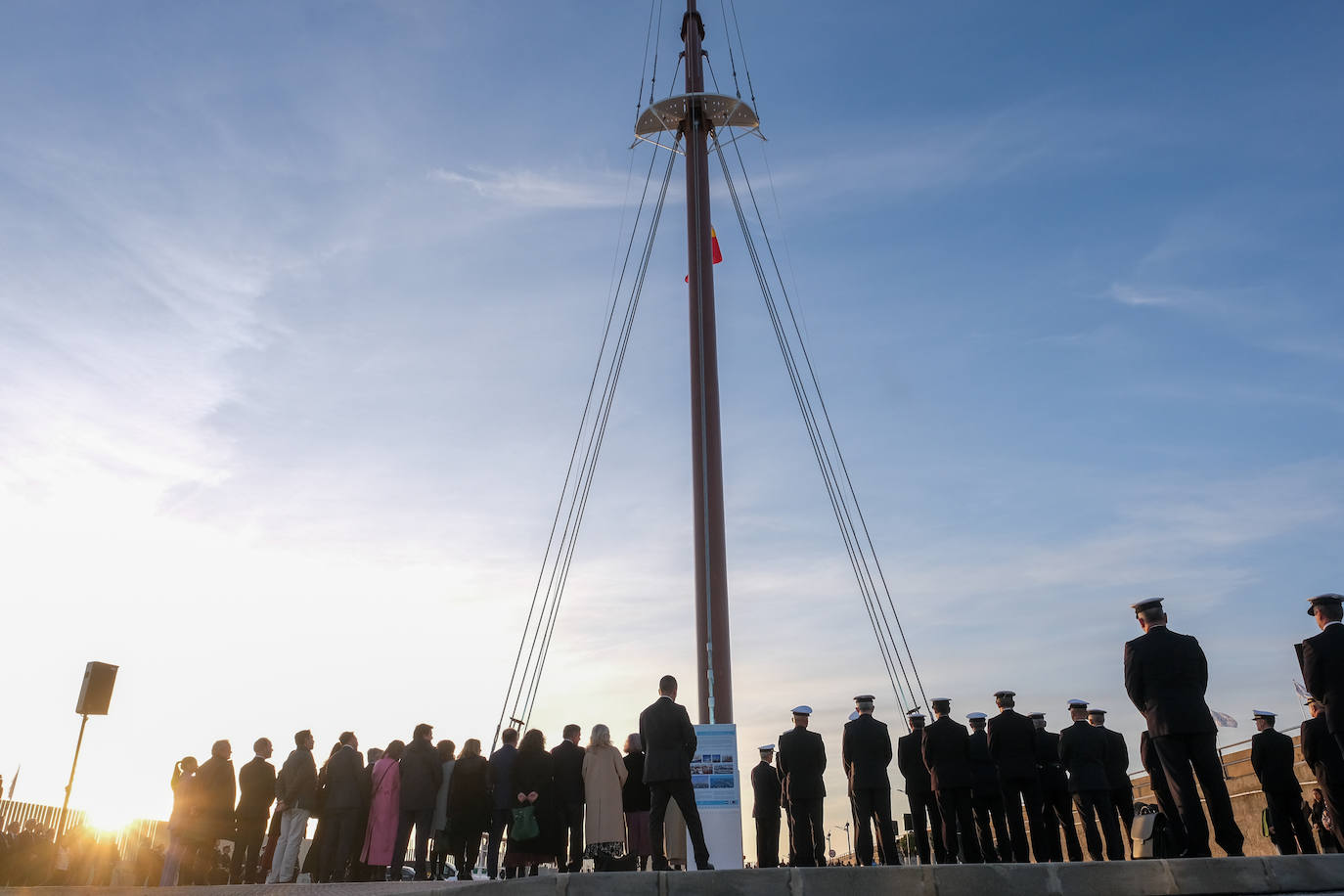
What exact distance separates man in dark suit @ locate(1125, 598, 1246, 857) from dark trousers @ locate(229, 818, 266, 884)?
349 inches

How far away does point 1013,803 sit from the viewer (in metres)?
10.4

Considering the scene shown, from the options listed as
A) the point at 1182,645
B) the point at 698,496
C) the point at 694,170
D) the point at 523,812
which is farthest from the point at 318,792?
the point at 694,170

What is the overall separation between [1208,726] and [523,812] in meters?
6.06

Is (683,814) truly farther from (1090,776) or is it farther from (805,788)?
(1090,776)

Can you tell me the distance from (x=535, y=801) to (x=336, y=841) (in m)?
2.40

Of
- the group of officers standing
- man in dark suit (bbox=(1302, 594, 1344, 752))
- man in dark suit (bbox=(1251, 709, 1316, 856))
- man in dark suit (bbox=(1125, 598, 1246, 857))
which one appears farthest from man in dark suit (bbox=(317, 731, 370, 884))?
man in dark suit (bbox=(1251, 709, 1316, 856))

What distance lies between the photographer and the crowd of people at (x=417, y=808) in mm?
10172

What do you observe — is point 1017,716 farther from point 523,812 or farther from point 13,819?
point 13,819

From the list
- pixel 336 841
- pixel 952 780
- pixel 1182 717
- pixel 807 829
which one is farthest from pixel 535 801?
pixel 1182 717

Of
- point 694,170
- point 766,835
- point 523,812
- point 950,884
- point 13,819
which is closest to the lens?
point 950,884

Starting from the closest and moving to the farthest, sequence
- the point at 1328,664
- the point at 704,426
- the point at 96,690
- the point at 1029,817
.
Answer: the point at 1328,664 < the point at 1029,817 < the point at 96,690 < the point at 704,426

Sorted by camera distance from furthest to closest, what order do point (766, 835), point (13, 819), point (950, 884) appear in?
point (13, 819) < point (766, 835) < point (950, 884)

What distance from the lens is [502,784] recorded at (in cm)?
1035

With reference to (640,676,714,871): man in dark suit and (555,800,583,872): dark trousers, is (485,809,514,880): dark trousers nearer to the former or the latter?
(555,800,583,872): dark trousers
